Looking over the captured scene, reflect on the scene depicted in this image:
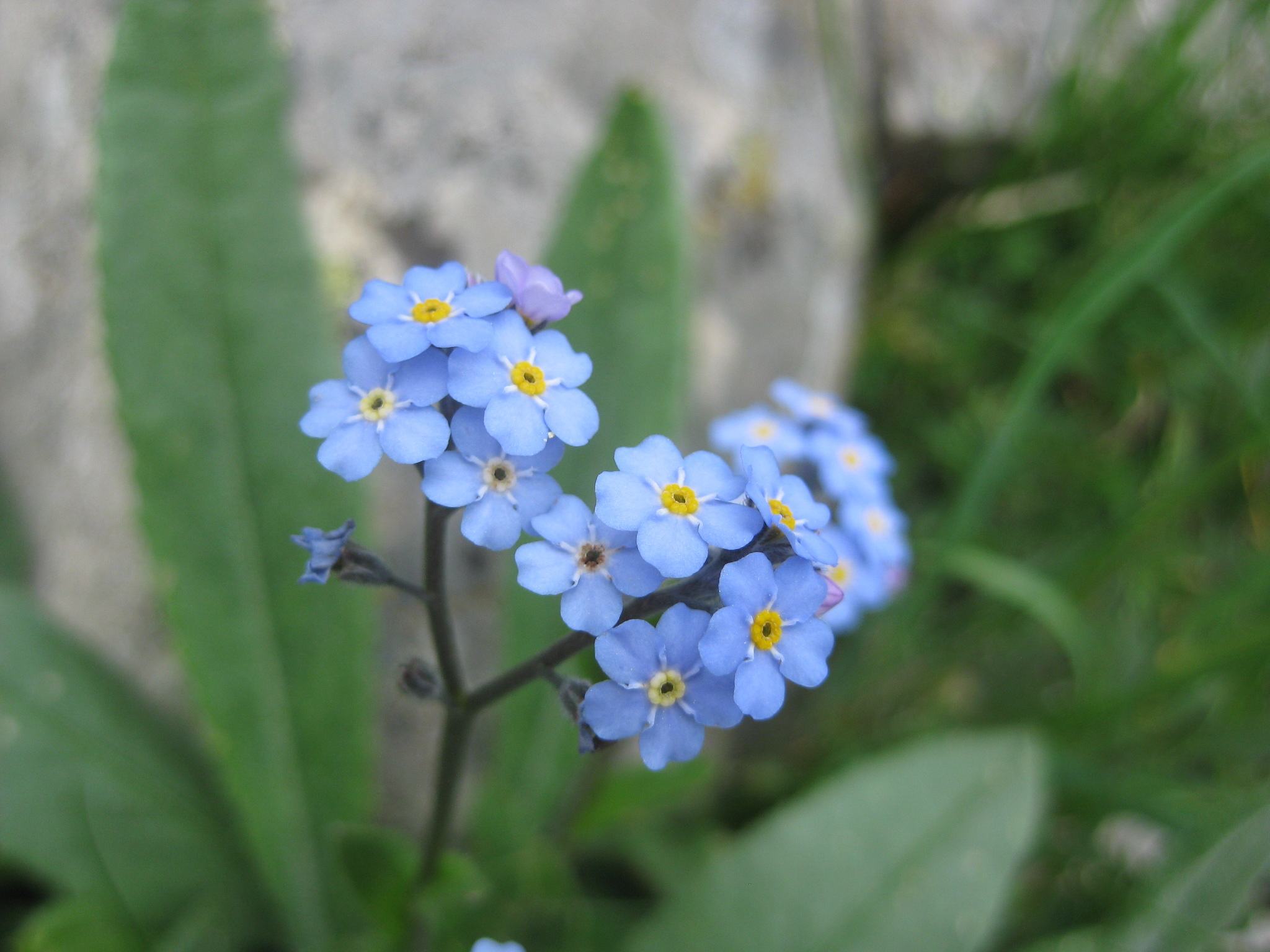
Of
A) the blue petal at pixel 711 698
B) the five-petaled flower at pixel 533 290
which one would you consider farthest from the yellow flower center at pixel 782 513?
the five-petaled flower at pixel 533 290

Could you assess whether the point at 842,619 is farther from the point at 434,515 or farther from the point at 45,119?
the point at 45,119

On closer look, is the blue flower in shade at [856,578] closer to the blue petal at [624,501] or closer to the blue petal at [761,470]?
the blue petal at [761,470]

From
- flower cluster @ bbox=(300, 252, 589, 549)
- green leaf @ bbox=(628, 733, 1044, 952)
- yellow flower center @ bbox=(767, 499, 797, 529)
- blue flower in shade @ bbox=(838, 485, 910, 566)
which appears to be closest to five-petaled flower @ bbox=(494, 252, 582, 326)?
flower cluster @ bbox=(300, 252, 589, 549)

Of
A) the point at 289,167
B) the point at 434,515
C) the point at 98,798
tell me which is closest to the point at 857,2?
the point at 289,167

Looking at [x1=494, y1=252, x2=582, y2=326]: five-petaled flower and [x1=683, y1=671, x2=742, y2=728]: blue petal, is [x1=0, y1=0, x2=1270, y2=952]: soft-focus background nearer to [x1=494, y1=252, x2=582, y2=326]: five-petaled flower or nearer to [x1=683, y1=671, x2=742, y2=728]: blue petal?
[x1=683, y1=671, x2=742, y2=728]: blue petal

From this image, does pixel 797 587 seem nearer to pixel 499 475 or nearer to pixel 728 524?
pixel 728 524

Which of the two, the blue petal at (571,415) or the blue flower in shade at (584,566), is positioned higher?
the blue petal at (571,415)
